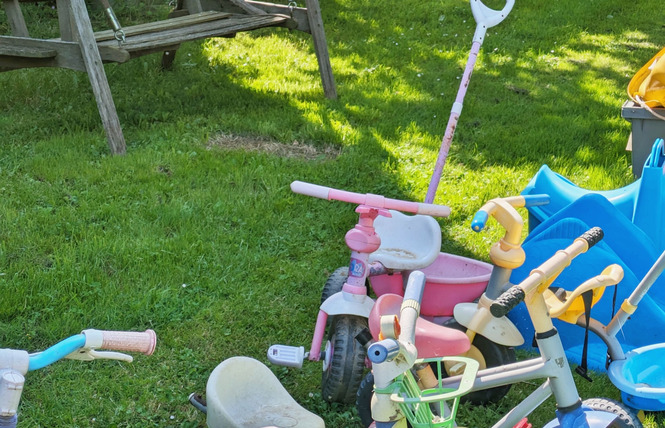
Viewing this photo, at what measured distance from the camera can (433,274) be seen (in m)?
2.96

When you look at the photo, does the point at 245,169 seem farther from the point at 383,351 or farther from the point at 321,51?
the point at 383,351

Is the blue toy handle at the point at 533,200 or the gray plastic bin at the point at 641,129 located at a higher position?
the blue toy handle at the point at 533,200

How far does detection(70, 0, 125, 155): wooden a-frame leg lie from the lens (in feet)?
13.9

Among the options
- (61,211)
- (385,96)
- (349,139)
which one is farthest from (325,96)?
(61,211)

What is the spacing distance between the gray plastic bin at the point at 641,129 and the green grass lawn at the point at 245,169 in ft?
0.63

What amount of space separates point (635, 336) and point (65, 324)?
2200mm

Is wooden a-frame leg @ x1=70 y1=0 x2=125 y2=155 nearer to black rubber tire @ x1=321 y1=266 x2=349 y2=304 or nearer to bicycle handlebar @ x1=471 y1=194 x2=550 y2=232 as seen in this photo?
black rubber tire @ x1=321 y1=266 x2=349 y2=304

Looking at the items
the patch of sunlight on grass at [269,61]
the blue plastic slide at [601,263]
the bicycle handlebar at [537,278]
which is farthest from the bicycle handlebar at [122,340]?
the patch of sunlight on grass at [269,61]

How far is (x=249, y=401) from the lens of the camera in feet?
7.29

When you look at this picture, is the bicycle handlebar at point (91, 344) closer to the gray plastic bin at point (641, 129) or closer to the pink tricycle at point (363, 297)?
the pink tricycle at point (363, 297)

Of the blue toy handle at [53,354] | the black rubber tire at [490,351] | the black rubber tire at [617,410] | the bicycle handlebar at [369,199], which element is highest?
the blue toy handle at [53,354]

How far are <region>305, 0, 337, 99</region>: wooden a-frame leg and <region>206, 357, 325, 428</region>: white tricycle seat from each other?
3.43 metres

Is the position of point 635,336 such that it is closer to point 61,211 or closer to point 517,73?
point 61,211

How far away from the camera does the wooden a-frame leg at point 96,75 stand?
4.24 m
